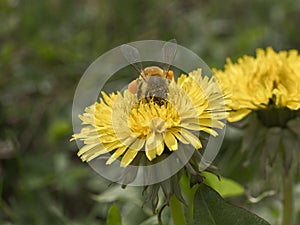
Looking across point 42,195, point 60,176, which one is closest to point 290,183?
point 60,176

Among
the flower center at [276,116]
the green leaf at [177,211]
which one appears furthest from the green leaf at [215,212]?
the flower center at [276,116]

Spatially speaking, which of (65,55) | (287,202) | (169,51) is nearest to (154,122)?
(169,51)

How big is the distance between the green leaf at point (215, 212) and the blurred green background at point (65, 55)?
0.61m

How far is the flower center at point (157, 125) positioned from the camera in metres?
1.15

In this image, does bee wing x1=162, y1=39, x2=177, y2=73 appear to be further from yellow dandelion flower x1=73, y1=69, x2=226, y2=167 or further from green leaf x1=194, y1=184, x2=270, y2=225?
green leaf x1=194, y1=184, x2=270, y2=225

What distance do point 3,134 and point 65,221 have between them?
0.87 meters

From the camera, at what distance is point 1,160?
7.98ft

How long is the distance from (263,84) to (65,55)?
1.28 meters

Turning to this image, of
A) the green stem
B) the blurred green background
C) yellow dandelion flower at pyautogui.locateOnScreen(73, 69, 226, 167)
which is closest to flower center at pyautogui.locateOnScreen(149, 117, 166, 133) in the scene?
yellow dandelion flower at pyautogui.locateOnScreen(73, 69, 226, 167)

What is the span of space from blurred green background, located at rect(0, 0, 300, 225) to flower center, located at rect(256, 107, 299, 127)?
510 mm

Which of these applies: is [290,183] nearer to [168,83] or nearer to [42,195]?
[168,83]

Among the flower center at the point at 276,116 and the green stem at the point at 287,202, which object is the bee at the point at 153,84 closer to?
the flower center at the point at 276,116

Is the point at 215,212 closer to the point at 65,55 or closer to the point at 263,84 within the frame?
the point at 263,84

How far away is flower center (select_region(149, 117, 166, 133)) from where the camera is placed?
115cm
